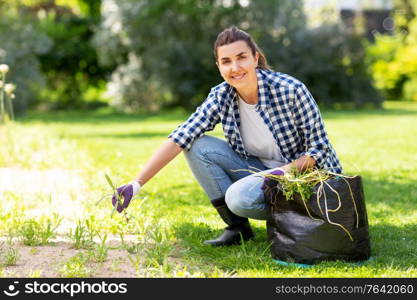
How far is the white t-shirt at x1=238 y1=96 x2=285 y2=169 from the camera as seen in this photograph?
3.64m

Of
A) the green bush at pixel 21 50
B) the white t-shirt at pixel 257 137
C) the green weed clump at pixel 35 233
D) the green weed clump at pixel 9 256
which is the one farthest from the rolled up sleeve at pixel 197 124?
the green bush at pixel 21 50

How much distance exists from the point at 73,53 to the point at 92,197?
1812 centimetres

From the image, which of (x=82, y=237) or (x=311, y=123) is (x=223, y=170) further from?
(x=82, y=237)

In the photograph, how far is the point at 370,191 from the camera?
5457 mm

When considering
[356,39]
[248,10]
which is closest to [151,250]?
[248,10]

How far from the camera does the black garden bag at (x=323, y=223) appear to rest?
10.2ft

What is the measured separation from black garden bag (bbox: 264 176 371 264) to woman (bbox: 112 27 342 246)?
0.22 metres

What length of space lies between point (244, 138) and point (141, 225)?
2.77 feet

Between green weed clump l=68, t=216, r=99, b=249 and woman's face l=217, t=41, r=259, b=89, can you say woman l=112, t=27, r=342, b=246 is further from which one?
green weed clump l=68, t=216, r=99, b=249

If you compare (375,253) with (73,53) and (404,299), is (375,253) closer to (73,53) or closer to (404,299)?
(404,299)

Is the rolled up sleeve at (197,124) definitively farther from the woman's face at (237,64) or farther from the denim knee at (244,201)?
the denim knee at (244,201)

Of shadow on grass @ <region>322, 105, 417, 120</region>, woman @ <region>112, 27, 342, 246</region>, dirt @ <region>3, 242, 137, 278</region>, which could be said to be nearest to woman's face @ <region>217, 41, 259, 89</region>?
woman @ <region>112, 27, 342, 246</region>

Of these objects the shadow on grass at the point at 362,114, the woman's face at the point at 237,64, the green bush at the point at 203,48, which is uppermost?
the woman's face at the point at 237,64

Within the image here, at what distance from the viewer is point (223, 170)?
371 centimetres
